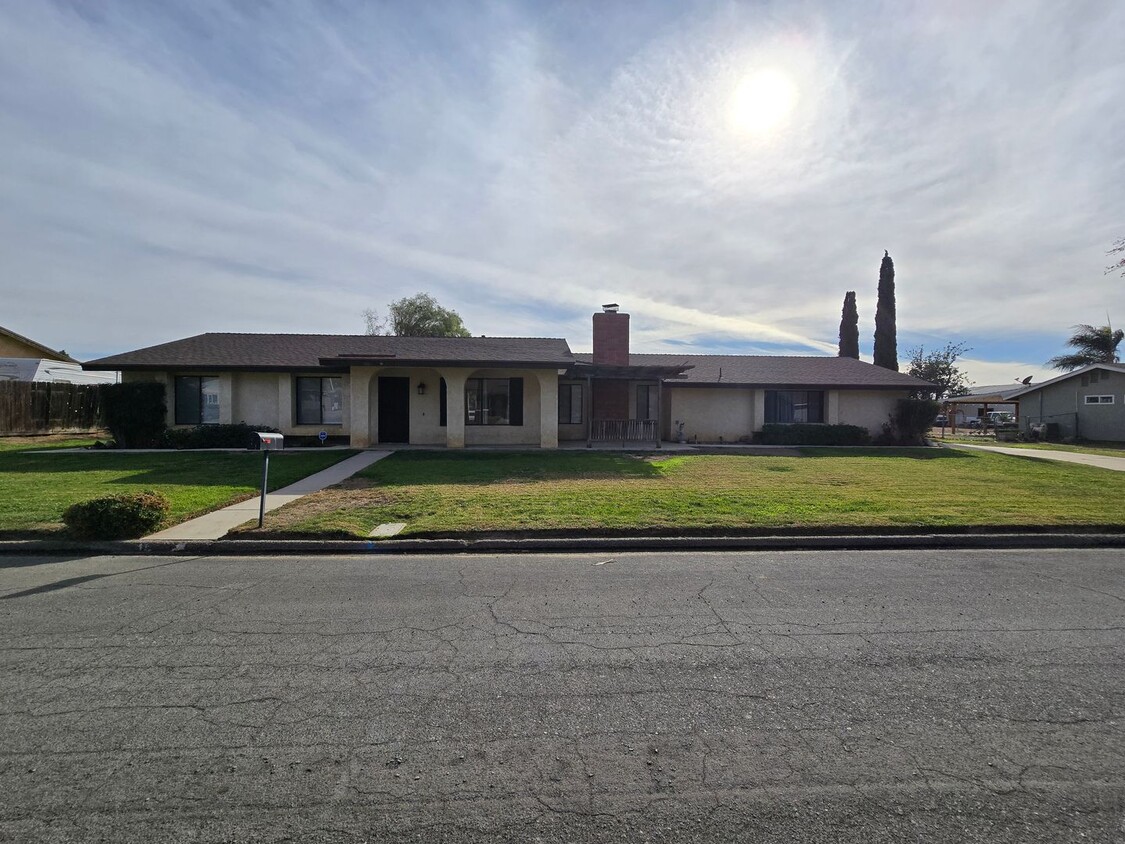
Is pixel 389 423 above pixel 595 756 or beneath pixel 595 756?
above

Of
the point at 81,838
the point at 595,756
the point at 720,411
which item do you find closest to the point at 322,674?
the point at 81,838

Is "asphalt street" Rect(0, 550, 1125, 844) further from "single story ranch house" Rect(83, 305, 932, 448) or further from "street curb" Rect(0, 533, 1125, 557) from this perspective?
A: "single story ranch house" Rect(83, 305, 932, 448)

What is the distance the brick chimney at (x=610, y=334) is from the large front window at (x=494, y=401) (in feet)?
15.2

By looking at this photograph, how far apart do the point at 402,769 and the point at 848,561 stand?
5.75 meters

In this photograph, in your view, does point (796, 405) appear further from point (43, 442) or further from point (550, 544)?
point (43, 442)

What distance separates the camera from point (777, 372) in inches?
955

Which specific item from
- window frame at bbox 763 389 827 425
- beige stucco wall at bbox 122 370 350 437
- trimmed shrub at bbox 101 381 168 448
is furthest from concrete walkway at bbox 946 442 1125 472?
trimmed shrub at bbox 101 381 168 448

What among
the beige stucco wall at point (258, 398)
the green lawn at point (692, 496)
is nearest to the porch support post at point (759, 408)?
the green lawn at point (692, 496)

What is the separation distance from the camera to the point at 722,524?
7.95m

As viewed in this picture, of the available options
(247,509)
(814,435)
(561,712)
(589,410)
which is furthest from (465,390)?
(561,712)

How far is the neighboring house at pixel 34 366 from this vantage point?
2897 cm

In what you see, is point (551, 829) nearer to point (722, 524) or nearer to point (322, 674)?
point (322, 674)

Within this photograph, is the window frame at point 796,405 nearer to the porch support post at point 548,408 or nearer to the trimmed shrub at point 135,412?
the porch support post at point 548,408

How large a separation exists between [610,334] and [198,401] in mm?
14753
